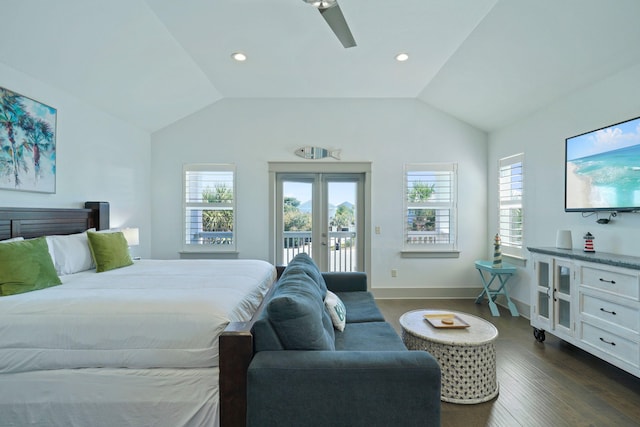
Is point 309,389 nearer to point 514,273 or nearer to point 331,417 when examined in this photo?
point 331,417

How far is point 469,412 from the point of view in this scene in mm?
2023

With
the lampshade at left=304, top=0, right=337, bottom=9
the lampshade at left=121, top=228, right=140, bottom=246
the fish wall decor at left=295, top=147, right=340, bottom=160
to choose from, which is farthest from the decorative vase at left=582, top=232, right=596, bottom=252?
the lampshade at left=121, top=228, right=140, bottom=246

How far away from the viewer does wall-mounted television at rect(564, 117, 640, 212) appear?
2457 millimetres

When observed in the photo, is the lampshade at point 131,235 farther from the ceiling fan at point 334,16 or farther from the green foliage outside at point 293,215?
the ceiling fan at point 334,16

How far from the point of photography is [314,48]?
325 cm

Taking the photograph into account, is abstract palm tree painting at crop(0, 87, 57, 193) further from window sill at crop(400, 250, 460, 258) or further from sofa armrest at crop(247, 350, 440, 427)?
window sill at crop(400, 250, 460, 258)

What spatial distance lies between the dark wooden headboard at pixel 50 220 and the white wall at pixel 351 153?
118 centimetres

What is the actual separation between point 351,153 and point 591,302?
10.6 ft

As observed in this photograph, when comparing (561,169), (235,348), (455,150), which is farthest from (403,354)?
(455,150)

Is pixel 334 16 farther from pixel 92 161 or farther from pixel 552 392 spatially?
pixel 92 161

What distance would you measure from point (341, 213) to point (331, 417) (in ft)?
11.8

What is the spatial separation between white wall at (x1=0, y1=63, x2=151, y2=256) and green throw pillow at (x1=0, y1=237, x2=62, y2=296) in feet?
2.58

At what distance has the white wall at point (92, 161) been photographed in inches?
111

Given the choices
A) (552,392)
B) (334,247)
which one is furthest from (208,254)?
(552,392)
